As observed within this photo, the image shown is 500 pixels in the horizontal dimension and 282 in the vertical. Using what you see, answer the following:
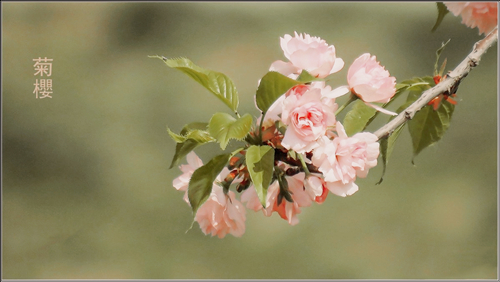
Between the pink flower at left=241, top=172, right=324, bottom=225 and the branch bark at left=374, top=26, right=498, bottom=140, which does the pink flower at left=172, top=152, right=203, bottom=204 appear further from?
the branch bark at left=374, top=26, right=498, bottom=140

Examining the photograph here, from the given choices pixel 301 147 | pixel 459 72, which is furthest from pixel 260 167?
pixel 459 72

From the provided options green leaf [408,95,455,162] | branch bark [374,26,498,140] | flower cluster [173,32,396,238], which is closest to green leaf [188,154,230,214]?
flower cluster [173,32,396,238]

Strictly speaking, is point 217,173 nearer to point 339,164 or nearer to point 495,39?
point 339,164

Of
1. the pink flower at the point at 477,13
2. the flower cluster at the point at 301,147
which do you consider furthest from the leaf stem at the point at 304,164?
the pink flower at the point at 477,13

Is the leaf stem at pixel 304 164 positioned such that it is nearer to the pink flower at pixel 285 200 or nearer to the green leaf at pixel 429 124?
the pink flower at pixel 285 200

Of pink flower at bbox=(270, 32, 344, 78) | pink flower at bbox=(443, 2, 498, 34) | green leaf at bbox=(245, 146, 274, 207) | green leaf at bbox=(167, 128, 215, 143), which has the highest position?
pink flower at bbox=(443, 2, 498, 34)

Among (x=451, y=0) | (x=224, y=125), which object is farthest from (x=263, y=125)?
(x=451, y=0)

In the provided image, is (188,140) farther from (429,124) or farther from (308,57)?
(429,124)
